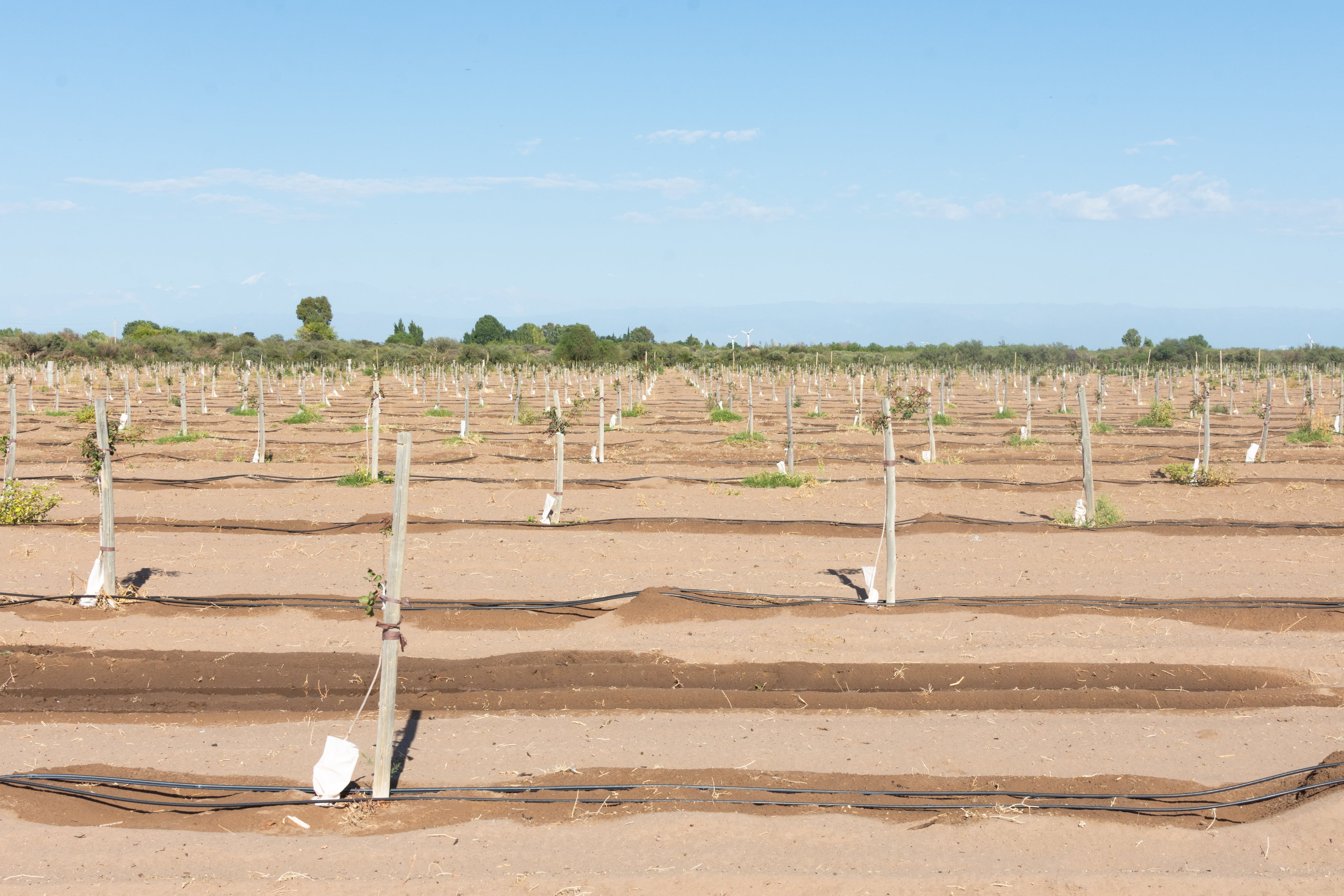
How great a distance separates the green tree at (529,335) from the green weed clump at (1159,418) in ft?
275

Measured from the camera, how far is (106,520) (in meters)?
9.16

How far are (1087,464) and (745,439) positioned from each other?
12900 millimetres

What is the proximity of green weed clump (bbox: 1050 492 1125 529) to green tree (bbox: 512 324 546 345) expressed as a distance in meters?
97.9

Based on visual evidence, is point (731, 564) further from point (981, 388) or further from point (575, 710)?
point (981, 388)

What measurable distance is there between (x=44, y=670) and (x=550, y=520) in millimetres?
6741

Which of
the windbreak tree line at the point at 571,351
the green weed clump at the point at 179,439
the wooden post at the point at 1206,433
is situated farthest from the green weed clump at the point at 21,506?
the windbreak tree line at the point at 571,351

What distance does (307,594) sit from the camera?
32.3 ft

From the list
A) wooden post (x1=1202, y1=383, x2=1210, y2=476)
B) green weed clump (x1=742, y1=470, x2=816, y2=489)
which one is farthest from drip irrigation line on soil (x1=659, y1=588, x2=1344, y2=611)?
wooden post (x1=1202, y1=383, x2=1210, y2=476)

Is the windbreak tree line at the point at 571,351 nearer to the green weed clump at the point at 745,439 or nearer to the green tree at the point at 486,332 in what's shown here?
the green tree at the point at 486,332

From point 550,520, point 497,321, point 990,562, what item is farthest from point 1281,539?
point 497,321

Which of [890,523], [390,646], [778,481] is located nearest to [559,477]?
[778,481]

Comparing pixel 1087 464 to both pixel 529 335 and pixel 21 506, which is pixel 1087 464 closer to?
pixel 21 506

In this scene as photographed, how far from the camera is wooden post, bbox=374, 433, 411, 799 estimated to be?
5.32 meters

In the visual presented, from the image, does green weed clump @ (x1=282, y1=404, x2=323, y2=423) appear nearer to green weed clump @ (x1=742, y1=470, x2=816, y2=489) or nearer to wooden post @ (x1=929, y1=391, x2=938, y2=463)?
green weed clump @ (x1=742, y1=470, x2=816, y2=489)
